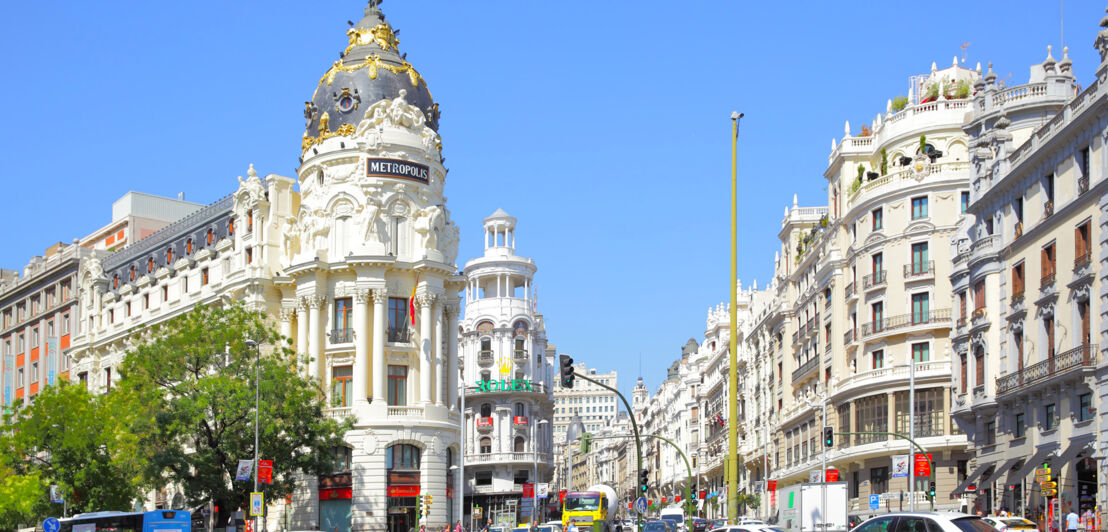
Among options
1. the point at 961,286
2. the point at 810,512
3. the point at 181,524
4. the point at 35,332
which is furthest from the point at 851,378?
the point at 35,332

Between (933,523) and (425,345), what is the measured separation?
49.3m

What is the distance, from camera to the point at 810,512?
4088 cm

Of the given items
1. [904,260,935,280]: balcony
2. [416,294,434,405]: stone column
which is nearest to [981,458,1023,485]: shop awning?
[904,260,935,280]: balcony

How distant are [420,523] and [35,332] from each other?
173ft

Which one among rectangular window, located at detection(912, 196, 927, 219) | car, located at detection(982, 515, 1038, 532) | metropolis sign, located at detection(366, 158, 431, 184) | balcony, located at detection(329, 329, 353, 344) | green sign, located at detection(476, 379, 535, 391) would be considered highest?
metropolis sign, located at detection(366, 158, 431, 184)

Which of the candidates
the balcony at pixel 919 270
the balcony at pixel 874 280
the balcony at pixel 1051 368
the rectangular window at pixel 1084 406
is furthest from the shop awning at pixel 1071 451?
the balcony at pixel 874 280

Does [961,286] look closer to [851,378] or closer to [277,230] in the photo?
[851,378]

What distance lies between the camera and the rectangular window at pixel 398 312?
74.5 m

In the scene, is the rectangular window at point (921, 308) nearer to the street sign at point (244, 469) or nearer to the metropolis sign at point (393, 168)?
the metropolis sign at point (393, 168)

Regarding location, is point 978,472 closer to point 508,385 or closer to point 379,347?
point 379,347

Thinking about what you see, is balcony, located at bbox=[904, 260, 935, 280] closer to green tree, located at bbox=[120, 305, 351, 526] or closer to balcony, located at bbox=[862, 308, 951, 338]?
balcony, located at bbox=[862, 308, 951, 338]

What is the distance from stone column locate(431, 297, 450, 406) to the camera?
74500mm

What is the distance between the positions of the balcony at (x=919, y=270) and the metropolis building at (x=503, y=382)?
145 ft

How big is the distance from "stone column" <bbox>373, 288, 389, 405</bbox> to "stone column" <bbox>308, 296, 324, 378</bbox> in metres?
3.41
